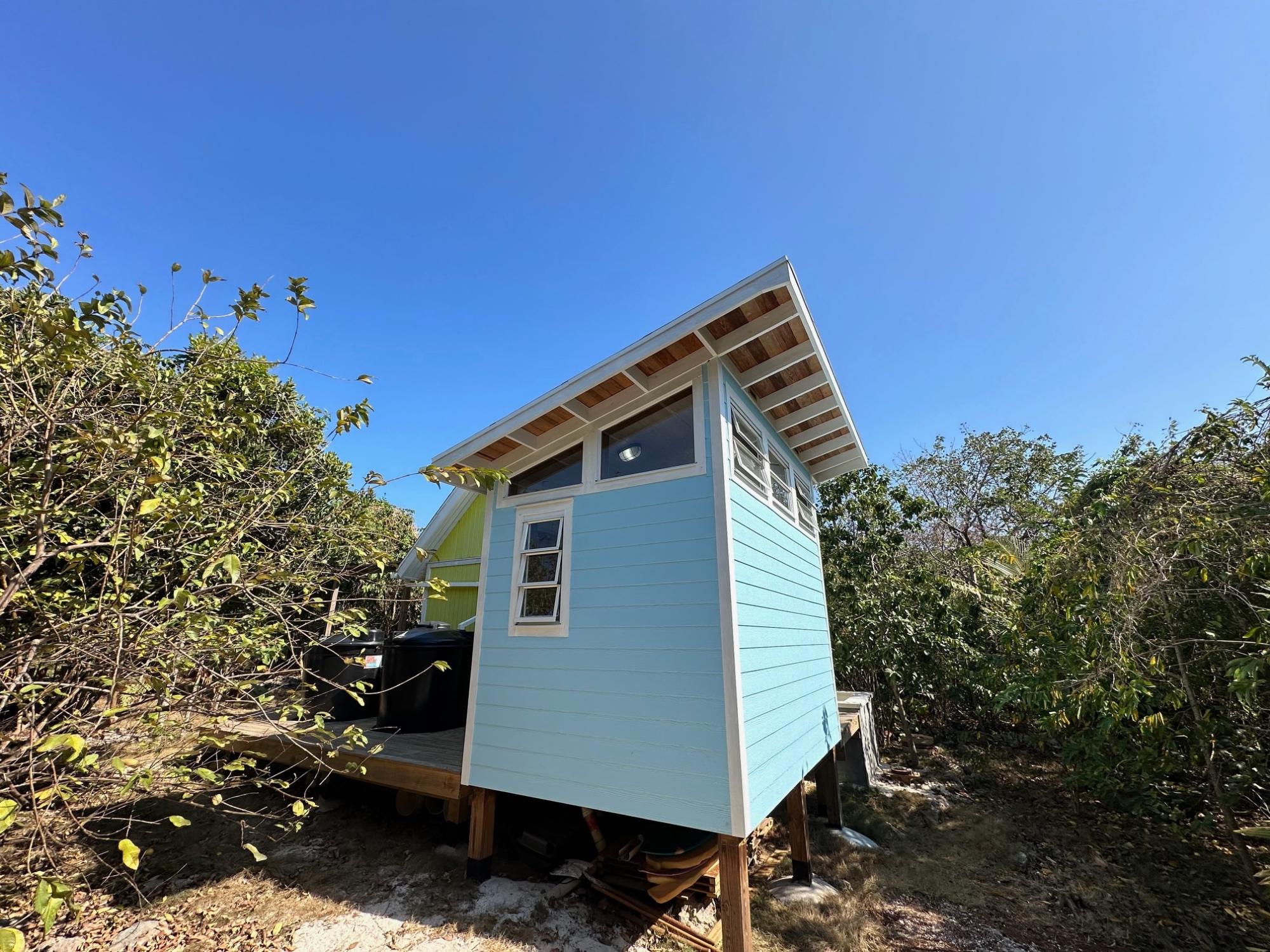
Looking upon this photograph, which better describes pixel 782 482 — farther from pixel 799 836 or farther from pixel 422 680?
pixel 422 680

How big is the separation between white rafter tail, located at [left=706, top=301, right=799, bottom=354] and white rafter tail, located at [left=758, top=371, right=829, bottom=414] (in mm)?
1191

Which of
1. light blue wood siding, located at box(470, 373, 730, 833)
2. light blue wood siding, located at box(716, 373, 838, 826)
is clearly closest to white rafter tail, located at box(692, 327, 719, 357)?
light blue wood siding, located at box(716, 373, 838, 826)

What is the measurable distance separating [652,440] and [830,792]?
18.4 feet

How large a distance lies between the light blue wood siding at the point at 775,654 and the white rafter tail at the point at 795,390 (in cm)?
19

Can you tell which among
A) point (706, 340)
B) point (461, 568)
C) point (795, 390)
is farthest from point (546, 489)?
point (461, 568)

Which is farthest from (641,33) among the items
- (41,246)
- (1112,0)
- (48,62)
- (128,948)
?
(128,948)

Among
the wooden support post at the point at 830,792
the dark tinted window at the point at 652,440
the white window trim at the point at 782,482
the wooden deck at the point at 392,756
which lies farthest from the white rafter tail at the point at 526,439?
the wooden support post at the point at 830,792

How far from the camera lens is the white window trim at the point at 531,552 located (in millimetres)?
4336

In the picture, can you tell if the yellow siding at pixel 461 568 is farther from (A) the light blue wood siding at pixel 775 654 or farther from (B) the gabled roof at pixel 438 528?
(A) the light blue wood siding at pixel 775 654

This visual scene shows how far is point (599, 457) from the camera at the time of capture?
4621 mm

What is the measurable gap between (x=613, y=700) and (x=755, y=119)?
7.01 meters

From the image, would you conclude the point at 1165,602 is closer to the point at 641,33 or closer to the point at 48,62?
the point at 641,33

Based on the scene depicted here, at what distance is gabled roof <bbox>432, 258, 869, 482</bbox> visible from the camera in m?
4.02

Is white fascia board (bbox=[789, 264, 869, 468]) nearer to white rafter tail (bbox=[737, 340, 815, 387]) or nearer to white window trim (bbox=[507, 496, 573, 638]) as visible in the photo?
white rafter tail (bbox=[737, 340, 815, 387])
